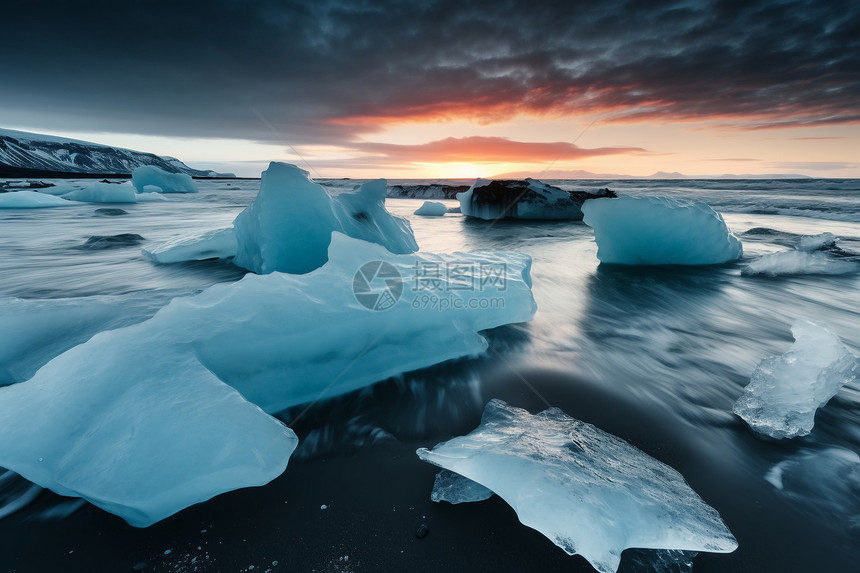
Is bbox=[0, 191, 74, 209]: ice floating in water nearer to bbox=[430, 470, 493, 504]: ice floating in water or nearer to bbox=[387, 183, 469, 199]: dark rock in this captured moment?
bbox=[430, 470, 493, 504]: ice floating in water

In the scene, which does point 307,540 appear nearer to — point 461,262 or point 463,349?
point 463,349

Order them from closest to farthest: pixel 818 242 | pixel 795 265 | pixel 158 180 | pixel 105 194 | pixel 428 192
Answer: pixel 795 265
pixel 818 242
pixel 105 194
pixel 158 180
pixel 428 192

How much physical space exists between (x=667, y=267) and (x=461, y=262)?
3989 millimetres

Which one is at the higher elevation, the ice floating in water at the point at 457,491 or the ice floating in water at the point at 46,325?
the ice floating in water at the point at 46,325

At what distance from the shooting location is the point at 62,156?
8500 centimetres

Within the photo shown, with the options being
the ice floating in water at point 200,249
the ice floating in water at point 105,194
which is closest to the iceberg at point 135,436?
the ice floating in water at point 200,249

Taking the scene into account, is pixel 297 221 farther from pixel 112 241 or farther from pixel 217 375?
pixel 112 241

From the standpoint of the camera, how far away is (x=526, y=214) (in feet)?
39.2

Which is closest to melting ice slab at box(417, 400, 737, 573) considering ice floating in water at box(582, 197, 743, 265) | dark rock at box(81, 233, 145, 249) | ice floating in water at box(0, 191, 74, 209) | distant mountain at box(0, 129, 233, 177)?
ice floating in water at box(582, 197, 743, 265)

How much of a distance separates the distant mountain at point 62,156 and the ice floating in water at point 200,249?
89064mm

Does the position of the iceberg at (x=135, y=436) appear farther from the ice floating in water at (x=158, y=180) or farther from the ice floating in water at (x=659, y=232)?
the ice floating in water at (x=158, y=180)

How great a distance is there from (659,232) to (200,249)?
6.50 meters

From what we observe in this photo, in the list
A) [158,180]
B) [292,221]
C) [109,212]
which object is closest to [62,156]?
[158,180]

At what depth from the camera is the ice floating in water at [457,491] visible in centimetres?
121
